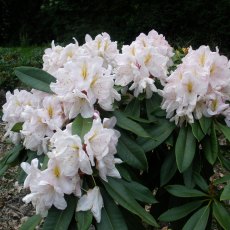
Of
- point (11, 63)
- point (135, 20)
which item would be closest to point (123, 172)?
point (11, 63)

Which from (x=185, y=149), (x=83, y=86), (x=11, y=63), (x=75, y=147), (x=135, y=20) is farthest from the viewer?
(x=135, y=20)

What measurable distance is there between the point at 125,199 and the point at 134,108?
35cm

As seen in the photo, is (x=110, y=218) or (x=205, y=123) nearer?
(x=110, y=218)

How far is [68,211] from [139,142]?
1.07 ft

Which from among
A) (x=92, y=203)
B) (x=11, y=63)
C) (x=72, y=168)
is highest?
(x=72, y=168)

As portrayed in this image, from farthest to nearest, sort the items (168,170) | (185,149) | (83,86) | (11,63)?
(11,63) < (168,170) < (185,149) < (83,86)

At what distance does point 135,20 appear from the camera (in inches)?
361

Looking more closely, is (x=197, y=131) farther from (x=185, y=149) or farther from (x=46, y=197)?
(x=46, y=197)

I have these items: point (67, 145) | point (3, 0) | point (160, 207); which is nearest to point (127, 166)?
point (67, 145)

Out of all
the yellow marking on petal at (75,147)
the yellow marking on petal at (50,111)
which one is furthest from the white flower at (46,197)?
the yellow marking on petal at (50,111)

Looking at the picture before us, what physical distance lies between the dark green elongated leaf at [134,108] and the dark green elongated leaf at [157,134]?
0.07m

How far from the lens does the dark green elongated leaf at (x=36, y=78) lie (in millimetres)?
1393

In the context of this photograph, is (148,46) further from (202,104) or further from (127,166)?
(127,166)

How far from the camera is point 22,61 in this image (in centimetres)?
636
